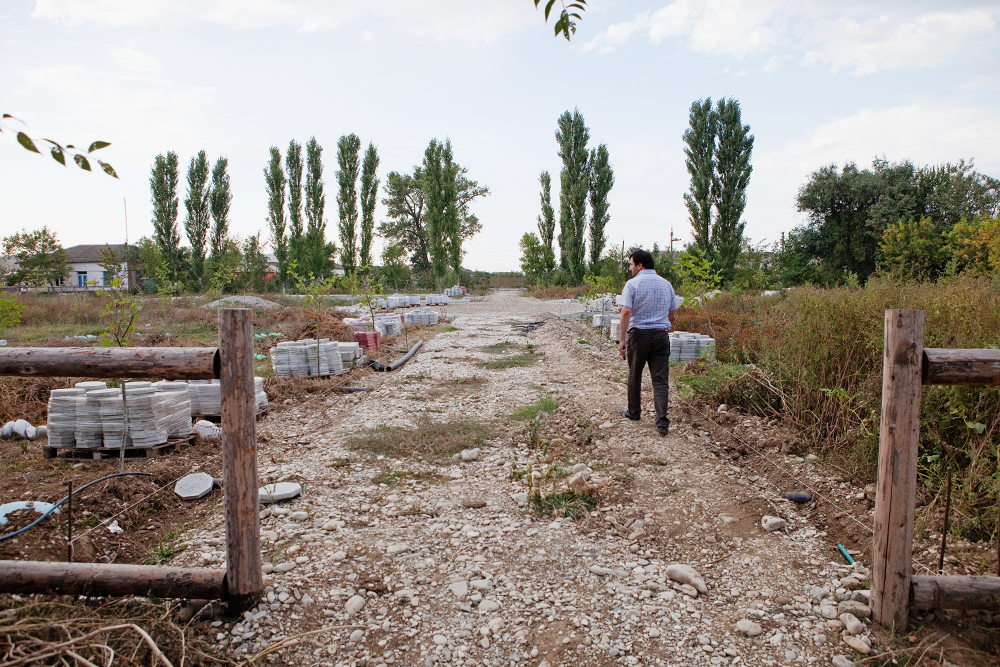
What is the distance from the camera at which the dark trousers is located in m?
5.26

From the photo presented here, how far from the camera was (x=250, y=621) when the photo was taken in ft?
8.00

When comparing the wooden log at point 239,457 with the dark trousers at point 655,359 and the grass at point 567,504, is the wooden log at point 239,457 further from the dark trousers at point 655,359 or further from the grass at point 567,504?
the dark trousers at point 655,359

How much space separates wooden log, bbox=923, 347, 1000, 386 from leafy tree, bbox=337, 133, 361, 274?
35.1 metres

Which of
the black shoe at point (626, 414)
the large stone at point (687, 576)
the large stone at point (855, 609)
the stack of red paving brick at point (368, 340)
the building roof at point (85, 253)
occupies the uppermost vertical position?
the building roof at point (85, 253)

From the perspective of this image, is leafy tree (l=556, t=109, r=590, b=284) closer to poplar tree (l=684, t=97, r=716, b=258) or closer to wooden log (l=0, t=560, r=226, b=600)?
poplar tree (l=684, t=97, r=716, b=258)

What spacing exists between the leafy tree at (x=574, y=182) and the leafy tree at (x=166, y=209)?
26.5 meters

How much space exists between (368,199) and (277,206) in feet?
20.7

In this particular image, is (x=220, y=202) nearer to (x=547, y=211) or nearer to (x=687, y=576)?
(x=547, y=211)

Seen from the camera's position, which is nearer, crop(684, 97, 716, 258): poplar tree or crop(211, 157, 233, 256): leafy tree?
crop(684, 97, 716, 258): poplar tree

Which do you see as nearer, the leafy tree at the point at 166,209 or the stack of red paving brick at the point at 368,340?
the stack of red paving brick at the point at 368,340

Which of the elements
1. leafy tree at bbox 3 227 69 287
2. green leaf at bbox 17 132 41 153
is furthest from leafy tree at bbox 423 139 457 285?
green leaf at bbox 17 132 41 153

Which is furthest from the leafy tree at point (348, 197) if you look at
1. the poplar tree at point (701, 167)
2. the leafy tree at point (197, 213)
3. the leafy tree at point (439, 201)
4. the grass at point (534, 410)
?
the grass at point (534, 410)

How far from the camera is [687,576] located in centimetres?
283

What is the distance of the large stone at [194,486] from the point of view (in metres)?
3.91
